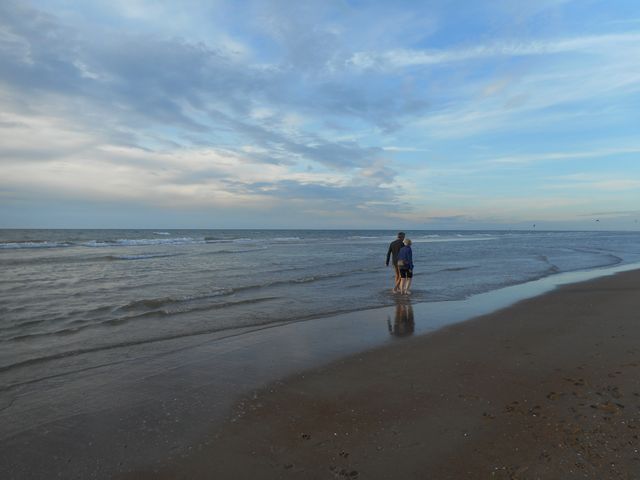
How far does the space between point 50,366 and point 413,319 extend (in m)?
7.12

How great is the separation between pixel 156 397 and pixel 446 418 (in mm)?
3482

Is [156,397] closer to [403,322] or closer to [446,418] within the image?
[446,418]

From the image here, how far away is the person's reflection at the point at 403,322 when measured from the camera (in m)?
8.08

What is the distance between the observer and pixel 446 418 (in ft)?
13.8

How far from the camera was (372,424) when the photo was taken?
4117 mm

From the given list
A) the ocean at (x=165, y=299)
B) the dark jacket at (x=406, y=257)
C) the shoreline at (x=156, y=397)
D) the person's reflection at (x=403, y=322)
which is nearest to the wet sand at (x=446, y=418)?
the shoreline at (x=156, y=397)

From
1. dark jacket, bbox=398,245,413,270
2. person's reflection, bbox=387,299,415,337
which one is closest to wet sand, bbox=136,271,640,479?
person's reflection, bbox=387,299,415,337

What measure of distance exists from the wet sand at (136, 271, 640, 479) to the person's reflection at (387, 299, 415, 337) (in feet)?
3.44

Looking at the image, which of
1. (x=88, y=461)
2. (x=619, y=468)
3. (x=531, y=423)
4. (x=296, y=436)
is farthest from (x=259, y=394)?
(x=619, y=468)

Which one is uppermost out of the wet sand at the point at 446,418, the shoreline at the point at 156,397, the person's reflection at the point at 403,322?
the wet sand at the point at 446,418

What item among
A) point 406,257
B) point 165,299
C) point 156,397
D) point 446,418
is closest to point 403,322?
point 406,257

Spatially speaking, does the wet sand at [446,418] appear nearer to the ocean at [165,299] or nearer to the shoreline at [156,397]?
the shoreline at [156,397]

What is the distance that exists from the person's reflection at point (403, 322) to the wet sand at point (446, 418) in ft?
3.44

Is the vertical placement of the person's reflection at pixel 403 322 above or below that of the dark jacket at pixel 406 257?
below
